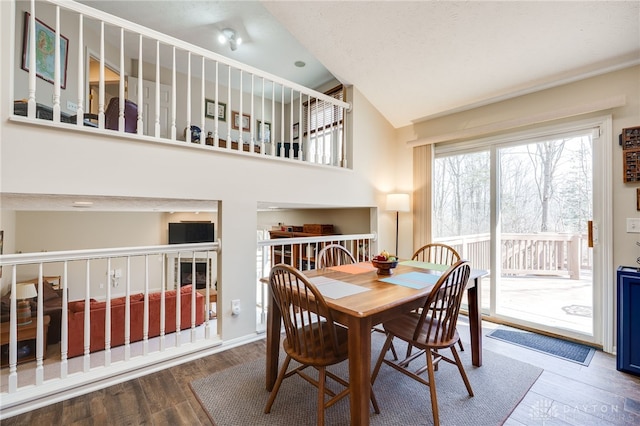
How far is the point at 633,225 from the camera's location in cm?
243

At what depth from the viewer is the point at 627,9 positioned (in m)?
2.13

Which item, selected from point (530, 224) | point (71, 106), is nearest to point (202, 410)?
point (530, 224)

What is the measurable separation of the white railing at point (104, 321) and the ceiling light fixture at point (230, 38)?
2978 mm

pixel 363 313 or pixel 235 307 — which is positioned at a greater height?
pixel 363 313

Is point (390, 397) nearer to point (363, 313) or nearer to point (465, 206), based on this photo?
point (363, 313)

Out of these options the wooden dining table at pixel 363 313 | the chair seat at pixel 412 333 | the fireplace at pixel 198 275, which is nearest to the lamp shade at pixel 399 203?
the wooden dining table at pixel 363 313

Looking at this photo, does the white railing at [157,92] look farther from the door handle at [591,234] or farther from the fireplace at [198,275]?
the fireplace at [198,275]

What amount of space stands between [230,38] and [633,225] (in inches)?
196

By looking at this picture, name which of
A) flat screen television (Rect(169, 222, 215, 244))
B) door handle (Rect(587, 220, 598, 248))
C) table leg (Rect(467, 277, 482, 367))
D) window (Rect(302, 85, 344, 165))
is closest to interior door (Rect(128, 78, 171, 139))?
window (Rect(302, 85, 344, 165))

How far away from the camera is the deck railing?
282 cm

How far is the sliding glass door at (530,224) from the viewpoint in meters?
2.78

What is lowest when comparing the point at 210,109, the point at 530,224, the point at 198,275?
the point at 198,275

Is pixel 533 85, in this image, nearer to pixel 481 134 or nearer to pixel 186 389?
pixel 481 134

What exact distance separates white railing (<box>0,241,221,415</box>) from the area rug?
585mm
